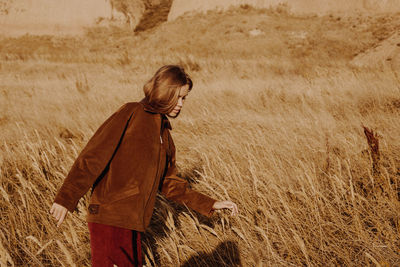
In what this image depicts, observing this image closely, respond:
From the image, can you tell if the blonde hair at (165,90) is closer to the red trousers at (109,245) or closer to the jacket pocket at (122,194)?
the jacket pocket at (122,194)

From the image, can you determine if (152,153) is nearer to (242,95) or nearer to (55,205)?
(55,205)

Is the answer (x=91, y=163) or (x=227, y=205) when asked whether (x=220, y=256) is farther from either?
(x=91, y=163)

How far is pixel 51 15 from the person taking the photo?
2706cm

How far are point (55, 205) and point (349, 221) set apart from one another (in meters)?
1.79

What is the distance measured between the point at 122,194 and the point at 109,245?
26cm

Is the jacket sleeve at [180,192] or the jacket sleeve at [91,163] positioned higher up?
the jacket sleeve at [91,163]

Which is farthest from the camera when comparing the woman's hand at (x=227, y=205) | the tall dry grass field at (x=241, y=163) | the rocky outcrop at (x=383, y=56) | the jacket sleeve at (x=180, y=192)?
the rocky outcrop at (x=383, y=56)

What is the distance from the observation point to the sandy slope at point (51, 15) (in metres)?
26.4

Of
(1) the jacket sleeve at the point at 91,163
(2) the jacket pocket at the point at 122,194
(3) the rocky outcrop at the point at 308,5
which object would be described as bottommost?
(2) the jacket pocket at the point at 122,194

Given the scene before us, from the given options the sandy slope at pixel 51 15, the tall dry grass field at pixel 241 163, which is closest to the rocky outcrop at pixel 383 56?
the tall dry grass field at pixel 241 163

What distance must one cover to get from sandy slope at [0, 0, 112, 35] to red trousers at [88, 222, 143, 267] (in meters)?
28.8

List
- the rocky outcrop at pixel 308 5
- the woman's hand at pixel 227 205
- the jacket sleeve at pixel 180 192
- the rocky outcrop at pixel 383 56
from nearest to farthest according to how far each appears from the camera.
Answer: the woman's hand at pixel 227 205
the jacket sleeve at pixel 180 192
the rocky outcrop at pixel 383 56
the rocky outcrop at pixel 308 5

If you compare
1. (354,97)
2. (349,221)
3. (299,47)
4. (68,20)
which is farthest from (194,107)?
(68,20)

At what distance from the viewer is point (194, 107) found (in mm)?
5965
